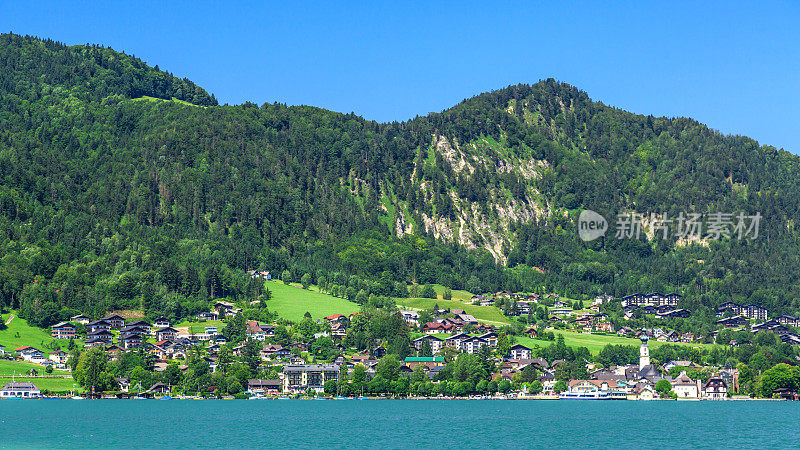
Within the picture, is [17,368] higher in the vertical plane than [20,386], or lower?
higher

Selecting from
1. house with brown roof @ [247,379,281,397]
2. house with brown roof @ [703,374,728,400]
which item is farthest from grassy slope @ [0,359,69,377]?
house with brown roof @ [703,374,728,400]

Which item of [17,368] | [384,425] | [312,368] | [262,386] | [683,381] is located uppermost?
[312,368]

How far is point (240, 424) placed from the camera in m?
121

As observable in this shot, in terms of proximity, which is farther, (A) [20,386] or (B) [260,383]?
(B) [260,383]

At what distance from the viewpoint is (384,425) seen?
12175cm

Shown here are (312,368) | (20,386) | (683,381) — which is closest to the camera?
(20,386)

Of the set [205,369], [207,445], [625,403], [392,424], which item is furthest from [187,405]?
[625,403]

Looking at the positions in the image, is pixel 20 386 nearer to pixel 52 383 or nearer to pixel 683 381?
pixel 52 383

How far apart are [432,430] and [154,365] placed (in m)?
87.8

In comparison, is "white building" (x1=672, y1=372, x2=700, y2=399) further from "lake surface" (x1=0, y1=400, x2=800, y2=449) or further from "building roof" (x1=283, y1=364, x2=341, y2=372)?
"building roof" (x1=283, y1=364, x2=341, y2=372)

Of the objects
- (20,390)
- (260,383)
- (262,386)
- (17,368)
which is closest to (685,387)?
(262,386)

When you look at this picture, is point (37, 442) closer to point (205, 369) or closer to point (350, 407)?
point (350, 407)

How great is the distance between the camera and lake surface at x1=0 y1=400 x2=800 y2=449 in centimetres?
10381

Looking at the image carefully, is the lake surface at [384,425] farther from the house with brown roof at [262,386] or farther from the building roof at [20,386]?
the house with brown roof at [262,386]
